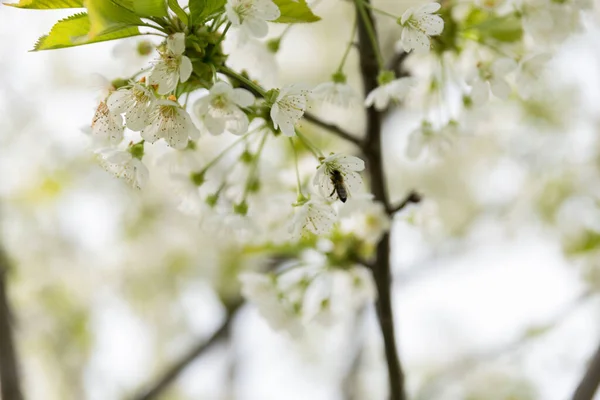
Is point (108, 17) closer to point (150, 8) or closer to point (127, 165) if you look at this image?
point (150, 8)

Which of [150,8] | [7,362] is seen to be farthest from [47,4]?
[7,362]

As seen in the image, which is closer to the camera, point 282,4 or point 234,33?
point 282,4

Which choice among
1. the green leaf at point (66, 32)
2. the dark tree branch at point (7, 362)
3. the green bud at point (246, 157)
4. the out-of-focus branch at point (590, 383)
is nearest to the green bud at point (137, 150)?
the green leaf at point (66, 32)

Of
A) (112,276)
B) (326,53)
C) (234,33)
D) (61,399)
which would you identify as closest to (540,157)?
(326,53)

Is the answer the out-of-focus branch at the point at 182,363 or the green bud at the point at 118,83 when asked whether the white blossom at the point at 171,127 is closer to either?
the green bud at the point at 118,83

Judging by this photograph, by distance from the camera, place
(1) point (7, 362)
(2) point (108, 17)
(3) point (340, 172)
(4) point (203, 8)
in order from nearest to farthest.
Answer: (2) point (108, 17) < (4) point (203, 8) < (3) point (340, 172) < (1) point (7, 362)

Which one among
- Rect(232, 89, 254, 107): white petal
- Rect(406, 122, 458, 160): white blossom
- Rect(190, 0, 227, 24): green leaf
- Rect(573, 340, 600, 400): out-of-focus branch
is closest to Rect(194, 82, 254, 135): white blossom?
Rect(232, 89, 254, 107): white petal

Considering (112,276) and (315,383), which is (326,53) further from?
(315,383)
